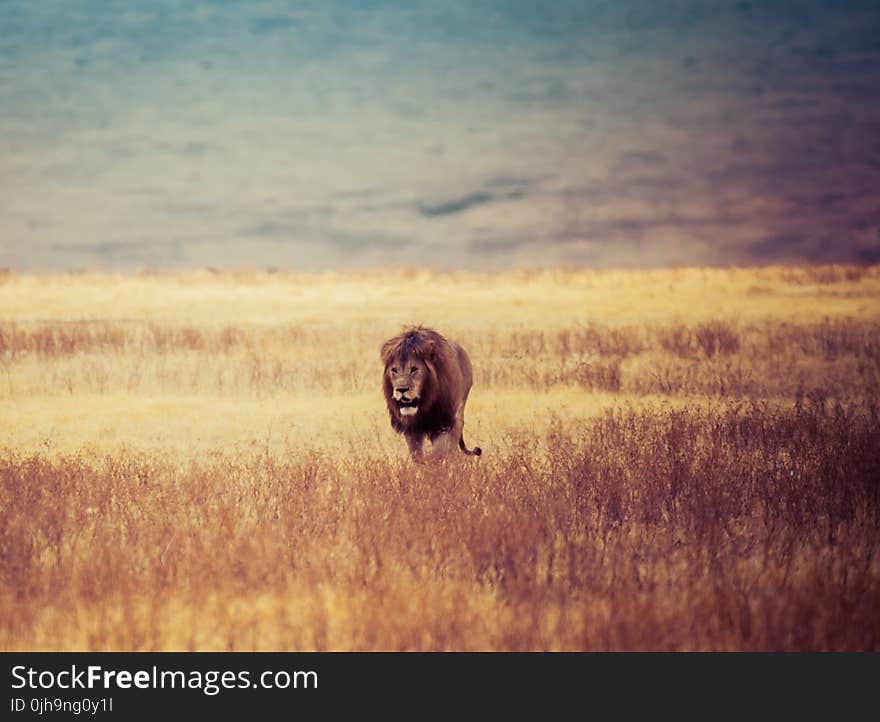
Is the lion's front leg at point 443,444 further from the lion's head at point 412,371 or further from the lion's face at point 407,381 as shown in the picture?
the lion's face at point 407,381

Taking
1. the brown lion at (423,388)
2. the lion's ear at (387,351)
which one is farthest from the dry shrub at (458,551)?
the lion's ear at (387,351)

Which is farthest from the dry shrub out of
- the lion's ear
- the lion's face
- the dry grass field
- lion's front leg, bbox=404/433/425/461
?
the lion's ear

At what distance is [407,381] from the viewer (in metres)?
7.01

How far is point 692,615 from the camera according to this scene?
4.45 meters

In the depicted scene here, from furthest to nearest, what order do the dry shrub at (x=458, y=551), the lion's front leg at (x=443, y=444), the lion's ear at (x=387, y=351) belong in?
the lion's front leg at (x=443, y=444), the lion's ear at (x=387, y=351), the dry shrub at (x=458, y=551)

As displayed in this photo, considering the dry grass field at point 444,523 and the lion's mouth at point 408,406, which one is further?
the lion's mouth at point 408,406

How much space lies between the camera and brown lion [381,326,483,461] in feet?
23.1

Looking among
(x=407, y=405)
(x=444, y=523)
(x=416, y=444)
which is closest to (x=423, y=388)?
(x=407, y=405)

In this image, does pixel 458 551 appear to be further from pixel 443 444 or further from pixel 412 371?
pixel 443 444

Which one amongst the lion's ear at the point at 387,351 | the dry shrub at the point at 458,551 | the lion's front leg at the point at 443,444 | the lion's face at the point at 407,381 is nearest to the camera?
the dry shrub at the point at 458,551

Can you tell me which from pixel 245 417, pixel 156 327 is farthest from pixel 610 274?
pixel 245 417

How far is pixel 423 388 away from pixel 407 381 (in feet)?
0.77

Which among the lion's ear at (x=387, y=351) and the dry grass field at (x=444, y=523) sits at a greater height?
the lion's ear at (x=387, y=351)

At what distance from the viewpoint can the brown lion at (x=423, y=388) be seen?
705 cm
